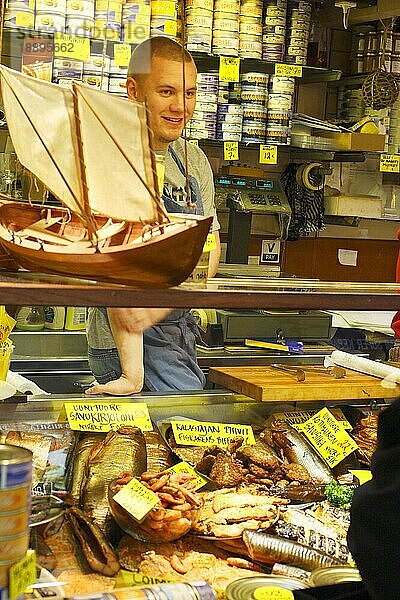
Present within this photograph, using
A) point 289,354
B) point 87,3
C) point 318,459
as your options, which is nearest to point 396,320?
point 318,459

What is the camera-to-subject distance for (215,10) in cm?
428

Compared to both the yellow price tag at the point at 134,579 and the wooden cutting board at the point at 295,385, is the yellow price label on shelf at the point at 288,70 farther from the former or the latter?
the yellow price tag at the point at 134,579

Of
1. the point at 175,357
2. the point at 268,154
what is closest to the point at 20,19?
the point at 268,154

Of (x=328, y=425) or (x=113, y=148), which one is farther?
(x=328, y=425)

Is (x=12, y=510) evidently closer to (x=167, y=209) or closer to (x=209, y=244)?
(x=209, y=244)

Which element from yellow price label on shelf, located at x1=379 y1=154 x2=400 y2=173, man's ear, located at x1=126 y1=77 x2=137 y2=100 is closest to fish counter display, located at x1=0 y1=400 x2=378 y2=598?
man's ear, located at x1=126 y1=77 x2=137 y2=100

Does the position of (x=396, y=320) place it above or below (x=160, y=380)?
Answer: above

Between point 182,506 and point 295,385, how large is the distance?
625mm

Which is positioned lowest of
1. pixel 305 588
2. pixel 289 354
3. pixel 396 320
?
pixel 289 354

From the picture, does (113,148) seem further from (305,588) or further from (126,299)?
(305,588)

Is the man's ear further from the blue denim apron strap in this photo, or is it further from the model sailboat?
the model sailboat

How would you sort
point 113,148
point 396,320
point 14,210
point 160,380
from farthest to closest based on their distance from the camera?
Result: point 160,380 → point 396,320 → point 14,210 → point 113,148

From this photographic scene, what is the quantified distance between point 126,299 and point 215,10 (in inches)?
131

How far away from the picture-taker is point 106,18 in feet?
12.8
